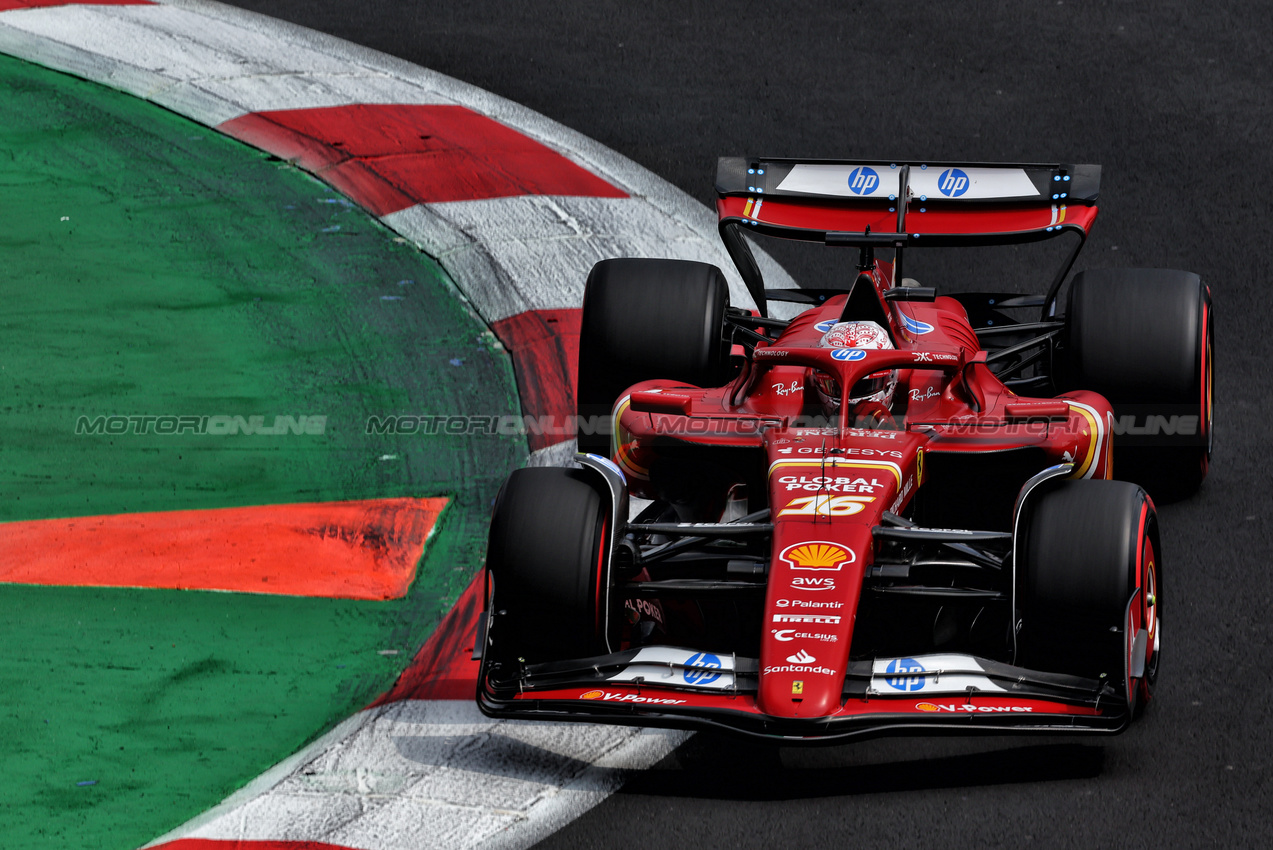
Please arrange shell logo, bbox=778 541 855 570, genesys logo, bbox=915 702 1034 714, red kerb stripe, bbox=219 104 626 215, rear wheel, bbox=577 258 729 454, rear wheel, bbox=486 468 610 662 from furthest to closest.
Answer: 1. red kerb stripe, bbox=219 104 626 215
2. rear wheel, bbox=577 258 729 454
3. rear wheel, bbox=486 468 610 662
4. shell logo, bbox=778 541 855 570
5. genesys logo, bbox=915 702 1034 714

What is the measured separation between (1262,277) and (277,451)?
4626 millimetres

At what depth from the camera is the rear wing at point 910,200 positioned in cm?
667

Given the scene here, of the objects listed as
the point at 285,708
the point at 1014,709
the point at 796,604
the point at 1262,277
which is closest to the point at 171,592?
the point at 285,708

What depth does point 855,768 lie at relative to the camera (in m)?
4.82

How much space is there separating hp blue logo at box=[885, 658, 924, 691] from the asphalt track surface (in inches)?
12.6

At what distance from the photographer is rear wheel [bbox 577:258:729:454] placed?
6457mm

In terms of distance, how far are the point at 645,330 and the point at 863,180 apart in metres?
1.11

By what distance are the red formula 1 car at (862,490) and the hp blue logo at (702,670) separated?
0.01 meters

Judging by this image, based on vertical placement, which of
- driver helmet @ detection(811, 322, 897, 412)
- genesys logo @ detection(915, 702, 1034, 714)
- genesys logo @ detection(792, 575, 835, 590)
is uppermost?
driver helmet @ detection(811, 322, 897, 412)

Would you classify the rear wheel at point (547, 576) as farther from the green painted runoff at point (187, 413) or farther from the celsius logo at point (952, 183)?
the celsius logo at point (952, 183)

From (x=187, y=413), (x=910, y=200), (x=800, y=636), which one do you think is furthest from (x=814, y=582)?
(x=187, y=413)

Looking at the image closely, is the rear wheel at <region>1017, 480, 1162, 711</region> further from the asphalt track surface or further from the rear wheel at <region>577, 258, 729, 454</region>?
the rear wheel at <region>577, 258, 729, 454</region>

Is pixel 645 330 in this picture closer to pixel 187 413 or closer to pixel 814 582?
pixel 814 582

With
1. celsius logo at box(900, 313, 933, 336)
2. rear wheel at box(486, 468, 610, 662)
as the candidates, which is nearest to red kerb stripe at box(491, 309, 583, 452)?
celsius logo at box(900, 313, 933, 336)
